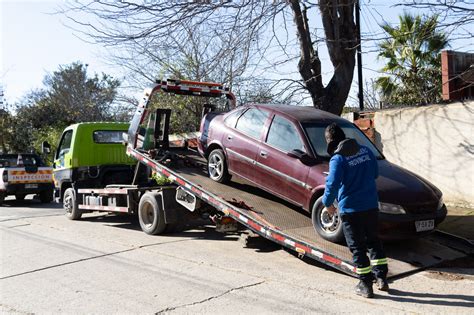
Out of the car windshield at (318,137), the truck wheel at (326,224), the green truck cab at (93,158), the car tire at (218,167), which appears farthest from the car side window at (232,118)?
the green truck cab at (93,158)

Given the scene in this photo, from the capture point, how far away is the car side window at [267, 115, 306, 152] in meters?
7.02

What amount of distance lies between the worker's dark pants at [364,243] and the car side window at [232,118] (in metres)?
3.45

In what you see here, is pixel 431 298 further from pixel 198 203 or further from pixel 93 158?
pixel 93 158

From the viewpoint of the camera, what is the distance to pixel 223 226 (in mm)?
7570

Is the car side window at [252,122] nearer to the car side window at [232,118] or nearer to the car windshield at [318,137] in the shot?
the car side window at [232,118]

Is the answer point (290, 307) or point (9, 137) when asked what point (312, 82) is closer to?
point (290, 307)

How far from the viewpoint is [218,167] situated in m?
8.23

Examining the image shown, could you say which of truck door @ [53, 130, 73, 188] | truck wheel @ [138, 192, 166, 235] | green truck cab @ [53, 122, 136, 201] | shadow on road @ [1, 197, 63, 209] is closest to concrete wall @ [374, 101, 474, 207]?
truck wheel @ [138, 192, 166, 235]

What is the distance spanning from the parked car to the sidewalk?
1853 mm

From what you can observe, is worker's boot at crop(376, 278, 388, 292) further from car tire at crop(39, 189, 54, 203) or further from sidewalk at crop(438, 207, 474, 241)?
car tire at crop(39, 189, 54, 203)

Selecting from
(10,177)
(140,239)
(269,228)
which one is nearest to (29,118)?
(10,177)

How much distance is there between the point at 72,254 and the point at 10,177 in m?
9.33

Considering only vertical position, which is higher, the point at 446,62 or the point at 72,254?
the point at 446,62

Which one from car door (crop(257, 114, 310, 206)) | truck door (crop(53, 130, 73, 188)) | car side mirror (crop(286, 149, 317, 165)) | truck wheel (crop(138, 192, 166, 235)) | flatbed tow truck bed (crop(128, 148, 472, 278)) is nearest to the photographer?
flatbed tow truck bed (crop(128, 148, 472, 278))
